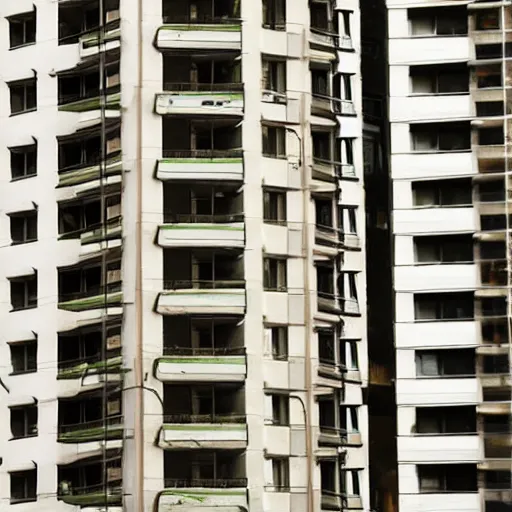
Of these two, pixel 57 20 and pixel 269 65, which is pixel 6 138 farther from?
pixel 269 65

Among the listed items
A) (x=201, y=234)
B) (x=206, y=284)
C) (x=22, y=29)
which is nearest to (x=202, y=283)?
(x=206, y=284)

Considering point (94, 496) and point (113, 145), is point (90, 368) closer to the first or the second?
point (94, 496)

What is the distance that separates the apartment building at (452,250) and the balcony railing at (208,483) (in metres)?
0.47

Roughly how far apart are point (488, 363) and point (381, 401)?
33 centimetres

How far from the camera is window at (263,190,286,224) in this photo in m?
3.93

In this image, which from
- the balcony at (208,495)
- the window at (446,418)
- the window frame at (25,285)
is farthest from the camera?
the window frame at (25,285)

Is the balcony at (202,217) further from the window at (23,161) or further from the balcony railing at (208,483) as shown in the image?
the balcony railing at (208,483)

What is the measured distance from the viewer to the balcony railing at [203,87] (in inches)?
156

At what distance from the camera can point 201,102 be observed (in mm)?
3932

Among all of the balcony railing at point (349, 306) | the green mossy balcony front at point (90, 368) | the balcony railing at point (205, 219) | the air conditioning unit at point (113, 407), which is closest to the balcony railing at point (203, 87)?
the balcony railing at point (205, 219)

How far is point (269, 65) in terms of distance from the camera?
3.99m

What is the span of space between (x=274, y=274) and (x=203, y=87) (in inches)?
23.4

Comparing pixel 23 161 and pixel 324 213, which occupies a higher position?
pixel 23 161

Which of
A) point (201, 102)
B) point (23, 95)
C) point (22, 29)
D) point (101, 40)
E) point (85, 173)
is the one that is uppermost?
point (22, 29)
